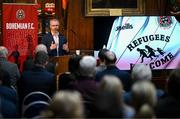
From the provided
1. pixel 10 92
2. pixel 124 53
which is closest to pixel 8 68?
pixel 10 92

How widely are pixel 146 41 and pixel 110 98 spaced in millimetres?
Answer: 6045

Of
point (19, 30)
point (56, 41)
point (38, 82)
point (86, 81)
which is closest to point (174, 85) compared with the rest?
point (86, 81)

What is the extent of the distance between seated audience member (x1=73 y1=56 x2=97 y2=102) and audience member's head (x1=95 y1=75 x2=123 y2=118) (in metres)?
1.34

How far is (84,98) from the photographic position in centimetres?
478

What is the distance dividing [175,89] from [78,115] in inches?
50.1

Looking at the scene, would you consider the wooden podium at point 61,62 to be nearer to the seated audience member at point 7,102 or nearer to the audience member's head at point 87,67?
the seated audience member at point 7,102

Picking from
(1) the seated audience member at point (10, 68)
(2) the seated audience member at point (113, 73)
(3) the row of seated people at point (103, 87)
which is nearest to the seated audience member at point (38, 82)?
(3) the row of seated people at point (103, 87)

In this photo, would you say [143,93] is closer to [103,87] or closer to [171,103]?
[103,87]

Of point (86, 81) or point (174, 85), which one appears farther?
point (86, 81)

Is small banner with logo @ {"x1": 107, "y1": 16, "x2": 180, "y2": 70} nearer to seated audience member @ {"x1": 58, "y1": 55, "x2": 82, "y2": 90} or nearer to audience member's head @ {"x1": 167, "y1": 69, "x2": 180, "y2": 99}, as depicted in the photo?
seated audience member @ {"x1": 58, "y1": 55, "x2": 82, "y2": 90}

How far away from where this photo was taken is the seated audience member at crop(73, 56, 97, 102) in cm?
480

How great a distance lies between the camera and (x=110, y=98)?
3.30m

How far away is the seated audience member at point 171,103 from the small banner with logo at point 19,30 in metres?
5.11

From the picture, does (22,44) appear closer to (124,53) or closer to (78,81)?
(124,53)
